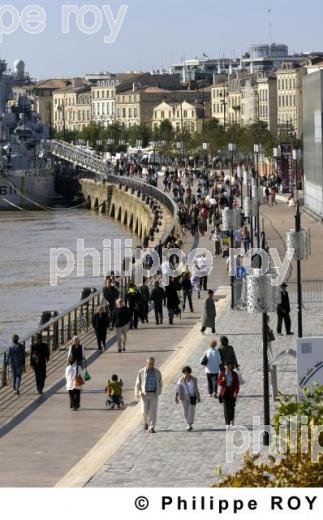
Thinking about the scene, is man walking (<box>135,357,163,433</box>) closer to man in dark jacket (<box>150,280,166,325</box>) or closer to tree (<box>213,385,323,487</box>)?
tree (<box>213,385,323,487</box>)

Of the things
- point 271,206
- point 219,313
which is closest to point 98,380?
point 219,313

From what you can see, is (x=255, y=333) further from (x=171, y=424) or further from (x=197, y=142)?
(x=197, y=142)

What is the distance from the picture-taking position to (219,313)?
31.0 meters

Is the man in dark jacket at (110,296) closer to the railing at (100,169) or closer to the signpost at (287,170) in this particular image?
the signpost at (287,170)

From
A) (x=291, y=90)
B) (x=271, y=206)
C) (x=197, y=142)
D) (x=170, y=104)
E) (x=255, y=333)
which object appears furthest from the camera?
(x=170, y=104)

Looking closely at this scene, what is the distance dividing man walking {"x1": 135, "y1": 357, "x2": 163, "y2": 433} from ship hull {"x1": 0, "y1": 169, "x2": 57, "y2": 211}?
3388 inches

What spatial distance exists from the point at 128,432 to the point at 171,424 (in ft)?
1.78

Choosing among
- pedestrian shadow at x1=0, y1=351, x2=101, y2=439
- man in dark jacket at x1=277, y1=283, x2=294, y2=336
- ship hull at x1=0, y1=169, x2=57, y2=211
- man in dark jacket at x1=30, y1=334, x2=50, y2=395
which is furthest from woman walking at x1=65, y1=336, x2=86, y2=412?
ship hull at x1=0, y1=169, x2=57, y2=211

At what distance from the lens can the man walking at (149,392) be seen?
1958 cm

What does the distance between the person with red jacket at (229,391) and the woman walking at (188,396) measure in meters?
0.28

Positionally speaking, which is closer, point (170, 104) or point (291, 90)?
point (291, 90)

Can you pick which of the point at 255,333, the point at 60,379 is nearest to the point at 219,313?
the point at 255,333

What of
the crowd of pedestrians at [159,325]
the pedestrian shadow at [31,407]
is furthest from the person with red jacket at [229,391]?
the pedestrian shadow at [31,407]

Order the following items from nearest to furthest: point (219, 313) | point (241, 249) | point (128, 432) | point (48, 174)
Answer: point (128, 432) → point (219, 313) → point (241, 249) → point (48, 174)
